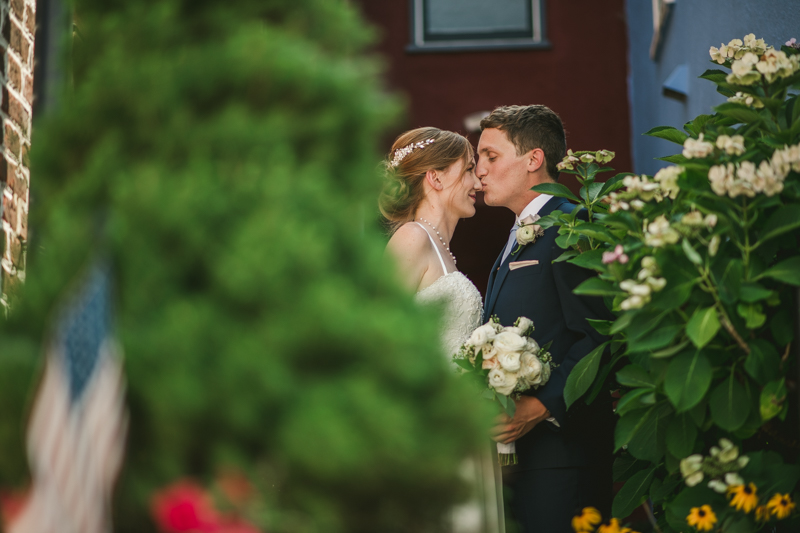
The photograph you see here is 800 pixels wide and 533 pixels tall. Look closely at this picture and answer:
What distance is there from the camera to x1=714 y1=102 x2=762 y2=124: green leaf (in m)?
2.13

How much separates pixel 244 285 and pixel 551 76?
679 centimetres

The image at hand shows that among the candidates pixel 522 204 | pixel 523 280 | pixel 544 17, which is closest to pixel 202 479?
pixel 523 280

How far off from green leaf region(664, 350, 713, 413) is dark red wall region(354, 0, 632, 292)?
5.52 metres

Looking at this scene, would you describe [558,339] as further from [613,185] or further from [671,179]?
[671,179]

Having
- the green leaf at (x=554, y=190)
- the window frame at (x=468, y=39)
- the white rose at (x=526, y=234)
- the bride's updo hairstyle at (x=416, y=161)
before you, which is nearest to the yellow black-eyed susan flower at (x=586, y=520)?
the green leaf at (x=554, y=190)

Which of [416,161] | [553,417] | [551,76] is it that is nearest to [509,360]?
[553,417]

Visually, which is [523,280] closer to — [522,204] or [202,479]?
[522,204]

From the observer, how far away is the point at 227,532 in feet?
3.23

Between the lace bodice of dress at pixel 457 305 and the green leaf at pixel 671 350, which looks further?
the lace bodice of dress at pixel 457 305

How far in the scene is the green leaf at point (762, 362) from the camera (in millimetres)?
1962

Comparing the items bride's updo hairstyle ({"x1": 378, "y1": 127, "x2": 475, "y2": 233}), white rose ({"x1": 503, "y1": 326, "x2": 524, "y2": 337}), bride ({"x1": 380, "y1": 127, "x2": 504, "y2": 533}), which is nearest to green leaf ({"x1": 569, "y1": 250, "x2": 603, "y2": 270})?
white rose ({"x1": 503, "y1": 326, "x2": 524, "y2": 337})

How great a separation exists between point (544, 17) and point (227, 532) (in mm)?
7246

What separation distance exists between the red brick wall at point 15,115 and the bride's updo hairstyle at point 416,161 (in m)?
1.83

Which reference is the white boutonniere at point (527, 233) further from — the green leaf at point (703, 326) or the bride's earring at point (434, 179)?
the green leaf at point (703, 326)
